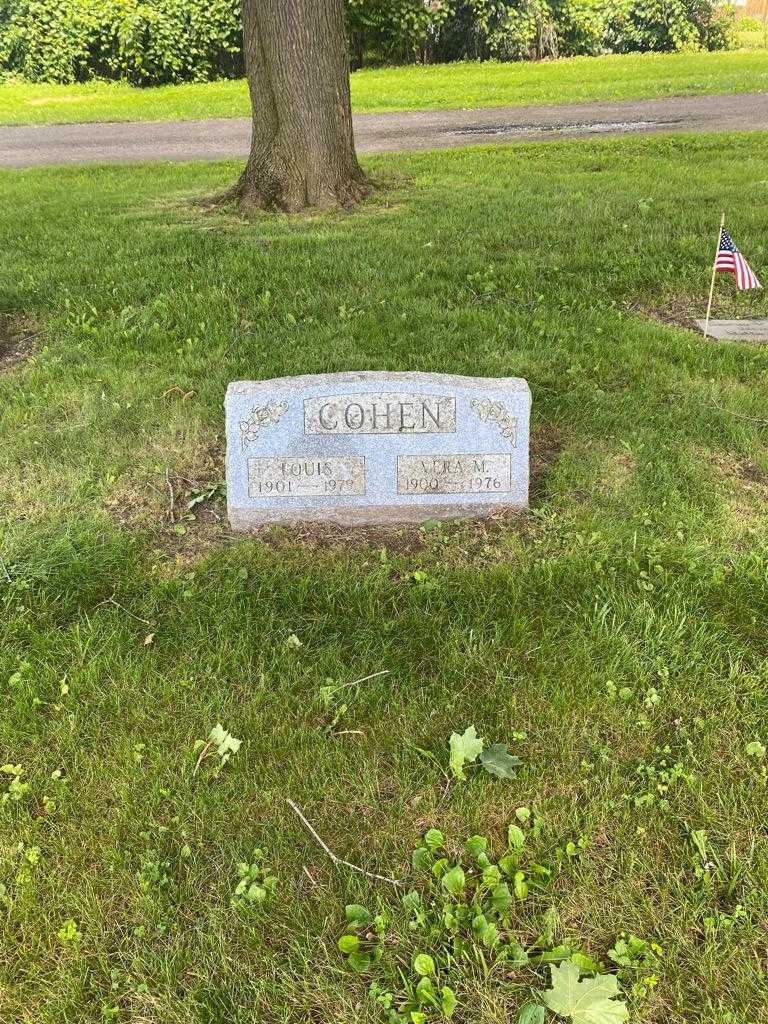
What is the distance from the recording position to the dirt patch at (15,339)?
206 inches

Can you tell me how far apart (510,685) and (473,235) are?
4989 mm

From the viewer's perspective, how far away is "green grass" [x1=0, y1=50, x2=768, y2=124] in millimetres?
16031


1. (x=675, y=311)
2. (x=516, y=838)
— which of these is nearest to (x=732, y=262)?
(x=675, y=311)

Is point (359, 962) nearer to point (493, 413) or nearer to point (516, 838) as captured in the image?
Answer: point (516, 838)

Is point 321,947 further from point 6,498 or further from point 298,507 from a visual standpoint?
point 6,498

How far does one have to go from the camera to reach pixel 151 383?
15.3ft

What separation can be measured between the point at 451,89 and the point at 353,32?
792 cm

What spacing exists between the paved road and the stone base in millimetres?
9289

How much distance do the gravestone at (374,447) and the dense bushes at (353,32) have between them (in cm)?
2270

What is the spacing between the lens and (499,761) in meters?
2.39

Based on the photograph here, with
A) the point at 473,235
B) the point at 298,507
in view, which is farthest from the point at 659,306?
the point at 298,507

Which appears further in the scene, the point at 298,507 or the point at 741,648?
the point at 298,507

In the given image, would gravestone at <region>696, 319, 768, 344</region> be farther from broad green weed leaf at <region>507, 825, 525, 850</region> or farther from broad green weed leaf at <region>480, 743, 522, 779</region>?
broad green weed leaf at <region>507, 825, 525, 850</region>

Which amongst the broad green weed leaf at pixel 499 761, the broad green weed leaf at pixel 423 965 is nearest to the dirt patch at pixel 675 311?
the broad green weed leaf at pixel 499 761
